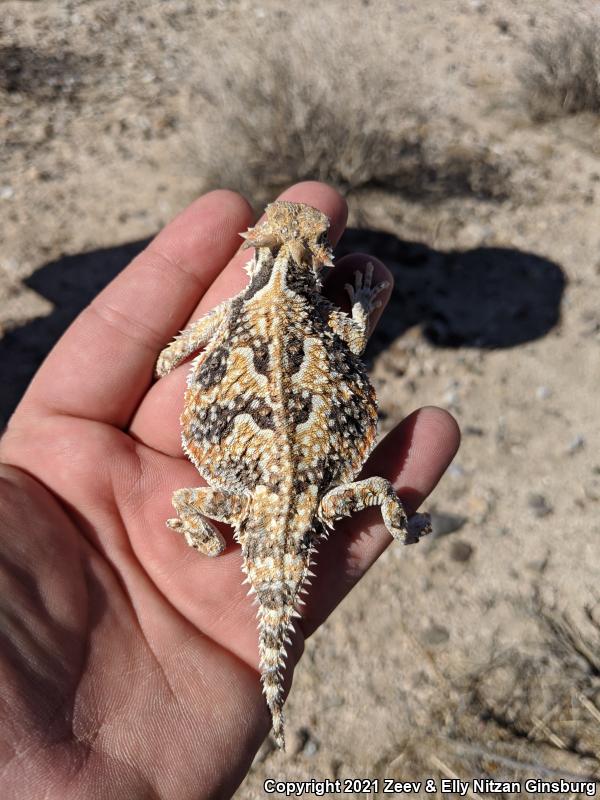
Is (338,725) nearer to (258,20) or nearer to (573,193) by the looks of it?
(573,193)

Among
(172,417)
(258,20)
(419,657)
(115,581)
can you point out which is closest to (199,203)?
(172,417)

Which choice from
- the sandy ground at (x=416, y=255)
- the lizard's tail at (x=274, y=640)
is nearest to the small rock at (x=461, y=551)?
the sandy ground at (x=416, y=255)

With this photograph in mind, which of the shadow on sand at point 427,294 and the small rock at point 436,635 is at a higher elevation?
the shadow on sand at point 427,294

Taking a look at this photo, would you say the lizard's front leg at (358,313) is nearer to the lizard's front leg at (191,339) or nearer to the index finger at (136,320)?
the lizard's front leg at (191,339)

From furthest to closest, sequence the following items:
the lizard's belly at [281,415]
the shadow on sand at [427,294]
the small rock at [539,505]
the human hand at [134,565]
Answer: the shadow on sand at [427,294] → the small rock at [539,505] → the lizard's belly at [281,415] → the human hand at [134,565]

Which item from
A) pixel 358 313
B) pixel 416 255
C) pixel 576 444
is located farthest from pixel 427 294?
pixel 358 313

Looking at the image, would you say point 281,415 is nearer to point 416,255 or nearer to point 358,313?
point 358,313

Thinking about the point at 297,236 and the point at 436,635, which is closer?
the point at 297,236
